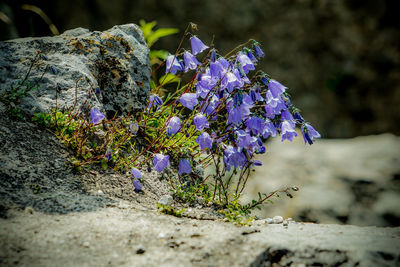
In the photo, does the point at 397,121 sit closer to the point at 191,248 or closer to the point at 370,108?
the point at 370,108

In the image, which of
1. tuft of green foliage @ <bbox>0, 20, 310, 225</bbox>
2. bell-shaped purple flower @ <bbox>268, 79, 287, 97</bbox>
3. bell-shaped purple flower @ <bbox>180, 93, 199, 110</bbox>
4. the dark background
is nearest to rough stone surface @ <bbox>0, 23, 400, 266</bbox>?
tuft of green foliage @ <bbox>0, 20, 310, 225</bbox>

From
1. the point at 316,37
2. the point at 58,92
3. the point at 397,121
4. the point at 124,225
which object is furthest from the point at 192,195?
the point at 397,121

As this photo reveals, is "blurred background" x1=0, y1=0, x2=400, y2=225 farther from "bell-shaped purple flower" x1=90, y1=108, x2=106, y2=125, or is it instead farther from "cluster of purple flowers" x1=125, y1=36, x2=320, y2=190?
"bell-shaped purple flower" x1=90, y1=108, x2=106, y2=125

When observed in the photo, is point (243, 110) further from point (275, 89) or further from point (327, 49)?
point (327, 49)

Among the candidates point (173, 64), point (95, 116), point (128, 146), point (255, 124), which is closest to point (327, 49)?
point (173, 64)

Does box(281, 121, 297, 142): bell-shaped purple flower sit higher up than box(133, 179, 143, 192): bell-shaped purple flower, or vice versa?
box(281, 121, 297, 142): bell-shaped purple flower

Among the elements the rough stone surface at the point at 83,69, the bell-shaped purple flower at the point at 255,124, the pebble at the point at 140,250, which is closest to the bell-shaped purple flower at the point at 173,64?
the rough stone surface at the point at 83,69
